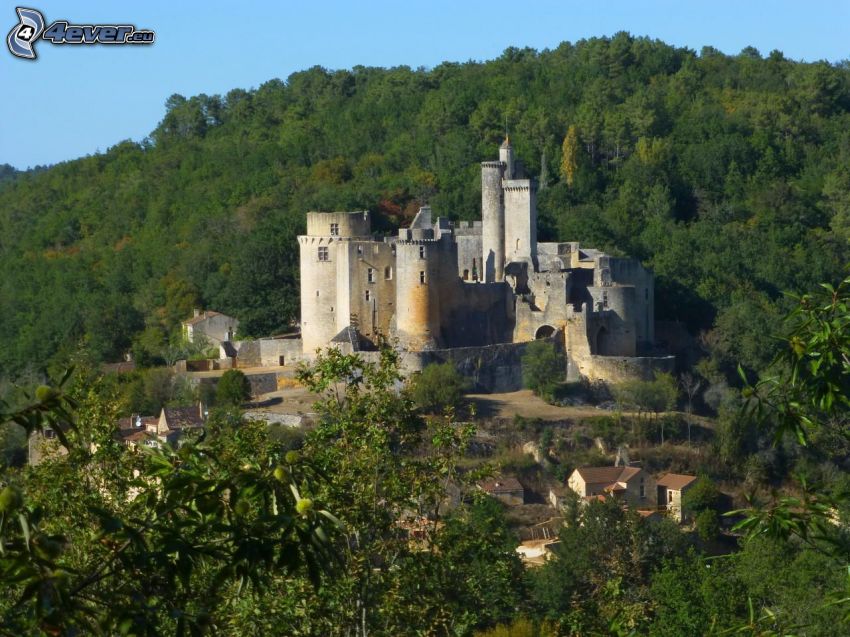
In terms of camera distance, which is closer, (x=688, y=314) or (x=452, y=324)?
(x=452, y=324)

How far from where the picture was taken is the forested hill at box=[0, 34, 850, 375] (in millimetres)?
49375

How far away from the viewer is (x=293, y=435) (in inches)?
1359

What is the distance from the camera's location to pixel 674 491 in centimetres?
3669

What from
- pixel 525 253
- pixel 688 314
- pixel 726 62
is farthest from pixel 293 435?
pixel 726 62

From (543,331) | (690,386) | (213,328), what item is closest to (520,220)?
(543,331)

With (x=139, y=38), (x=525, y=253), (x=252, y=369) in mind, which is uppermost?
(x=139, y=38)

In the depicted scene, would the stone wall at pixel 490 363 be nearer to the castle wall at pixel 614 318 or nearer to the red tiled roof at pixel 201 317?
the castle wall at pixel 614 318

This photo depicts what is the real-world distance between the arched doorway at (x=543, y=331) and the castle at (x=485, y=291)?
0.08 ft

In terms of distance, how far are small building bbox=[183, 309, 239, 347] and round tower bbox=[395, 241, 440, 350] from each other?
30.2 ft

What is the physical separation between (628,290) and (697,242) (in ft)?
43.8

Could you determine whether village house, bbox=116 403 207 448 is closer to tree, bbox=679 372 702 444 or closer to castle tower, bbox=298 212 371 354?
castle tower, bbox=298 212 371 354

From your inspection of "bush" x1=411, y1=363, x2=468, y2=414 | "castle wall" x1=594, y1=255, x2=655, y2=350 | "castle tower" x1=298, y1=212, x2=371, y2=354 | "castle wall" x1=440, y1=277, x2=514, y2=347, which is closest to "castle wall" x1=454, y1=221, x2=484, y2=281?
"castle wall" x1=440, y1=277, x2=514, y2=347

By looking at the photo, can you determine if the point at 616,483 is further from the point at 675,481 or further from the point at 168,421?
the point at 168,421

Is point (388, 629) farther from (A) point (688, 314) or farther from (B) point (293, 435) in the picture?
(A) point (688, 314)
